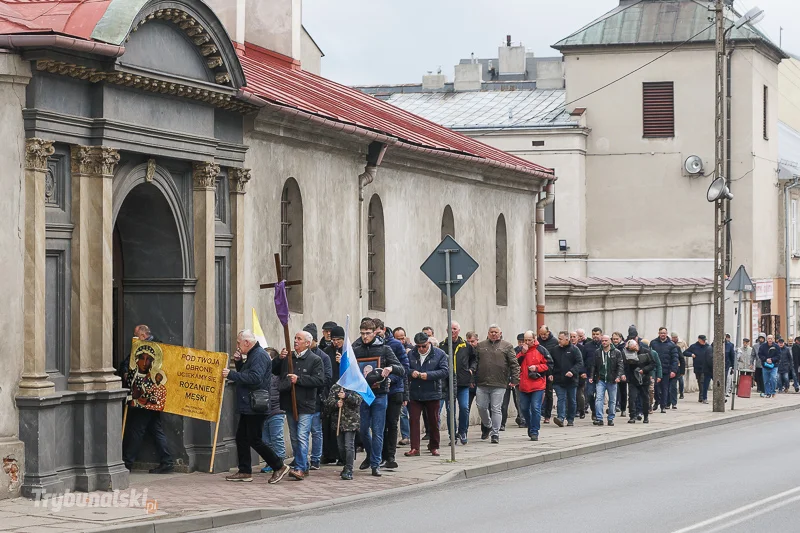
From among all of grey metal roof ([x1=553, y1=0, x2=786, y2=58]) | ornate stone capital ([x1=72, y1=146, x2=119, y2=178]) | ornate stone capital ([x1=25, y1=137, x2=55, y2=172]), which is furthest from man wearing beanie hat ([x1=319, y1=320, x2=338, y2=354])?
grey metal roof ([x1=553, y1=0, x2=786, y2=58])

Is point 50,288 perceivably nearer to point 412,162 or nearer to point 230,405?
point 230,405

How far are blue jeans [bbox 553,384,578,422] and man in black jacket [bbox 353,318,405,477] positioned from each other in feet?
27.0

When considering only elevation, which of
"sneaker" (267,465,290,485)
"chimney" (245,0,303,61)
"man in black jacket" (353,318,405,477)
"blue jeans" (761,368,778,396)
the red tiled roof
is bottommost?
→ "blue jeans" (761,368,778,396)

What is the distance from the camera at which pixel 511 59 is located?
222 ft

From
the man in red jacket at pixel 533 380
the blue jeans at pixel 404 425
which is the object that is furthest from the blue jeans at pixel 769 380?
the blue jeans at pixel 404 425

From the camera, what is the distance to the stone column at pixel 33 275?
14641 mm

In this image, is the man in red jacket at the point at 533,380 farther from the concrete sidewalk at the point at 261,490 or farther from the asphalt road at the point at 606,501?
the asphalt road at the point at 606,501

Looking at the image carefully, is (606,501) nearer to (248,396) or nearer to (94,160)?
(248,396)

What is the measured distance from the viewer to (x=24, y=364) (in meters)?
14.7

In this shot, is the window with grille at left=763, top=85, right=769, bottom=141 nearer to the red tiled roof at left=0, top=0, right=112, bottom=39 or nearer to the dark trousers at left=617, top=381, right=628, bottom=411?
the dark trousers at left=617, top=381, right=628, bottom=411

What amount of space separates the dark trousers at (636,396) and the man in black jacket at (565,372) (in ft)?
5.01

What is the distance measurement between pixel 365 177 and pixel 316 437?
21.6 feet

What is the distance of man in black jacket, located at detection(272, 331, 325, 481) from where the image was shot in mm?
16281

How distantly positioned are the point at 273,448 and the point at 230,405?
184 cm
